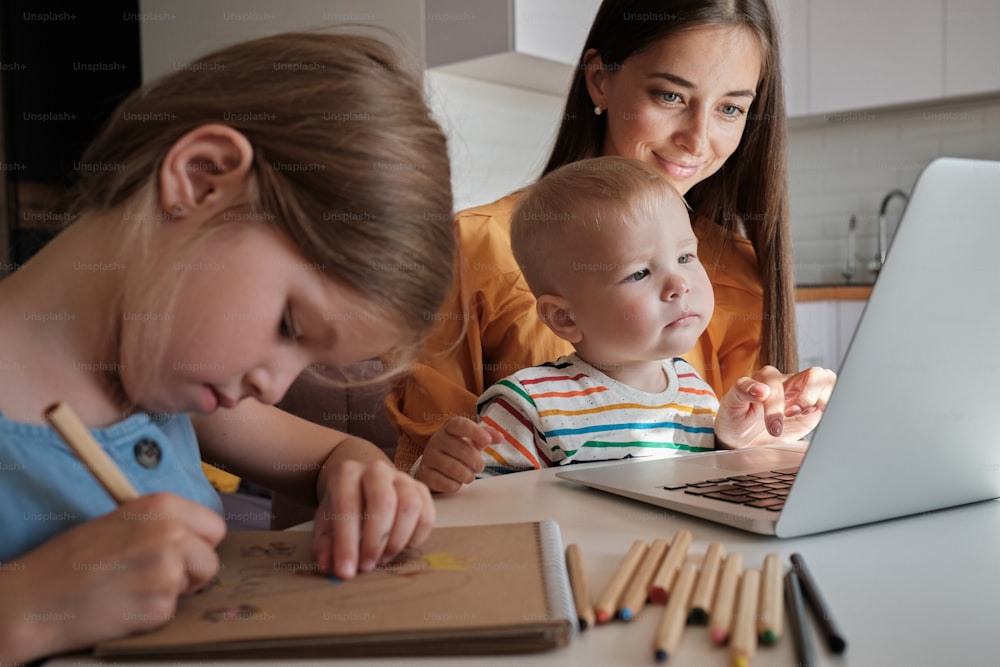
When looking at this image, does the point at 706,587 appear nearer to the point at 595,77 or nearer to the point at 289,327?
the point at 289,327

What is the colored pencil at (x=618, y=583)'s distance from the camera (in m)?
0.51

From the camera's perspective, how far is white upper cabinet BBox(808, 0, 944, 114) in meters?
3.45

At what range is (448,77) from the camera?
3.31 m

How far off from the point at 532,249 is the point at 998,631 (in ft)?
2.80

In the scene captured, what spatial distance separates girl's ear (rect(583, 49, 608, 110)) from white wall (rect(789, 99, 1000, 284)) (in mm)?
2425

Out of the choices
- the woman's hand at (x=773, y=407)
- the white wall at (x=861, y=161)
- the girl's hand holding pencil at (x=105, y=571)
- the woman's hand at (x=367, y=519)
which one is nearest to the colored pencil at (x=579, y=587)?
the woman's hand at (x=367, y=519)

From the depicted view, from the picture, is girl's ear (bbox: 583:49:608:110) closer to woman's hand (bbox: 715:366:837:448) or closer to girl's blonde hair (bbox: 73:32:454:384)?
woman's hand (bbox: 715:366:837:448)

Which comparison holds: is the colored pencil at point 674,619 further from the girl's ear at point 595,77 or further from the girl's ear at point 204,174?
the girl's ear at point 595,77

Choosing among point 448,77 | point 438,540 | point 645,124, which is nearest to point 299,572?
point 438,540

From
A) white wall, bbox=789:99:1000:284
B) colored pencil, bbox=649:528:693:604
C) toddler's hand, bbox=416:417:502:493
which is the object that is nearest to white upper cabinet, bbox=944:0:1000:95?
white wall, bbox=789:99:1000:284

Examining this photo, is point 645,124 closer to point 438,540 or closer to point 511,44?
point 438,540

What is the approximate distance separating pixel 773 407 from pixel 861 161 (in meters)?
3.16

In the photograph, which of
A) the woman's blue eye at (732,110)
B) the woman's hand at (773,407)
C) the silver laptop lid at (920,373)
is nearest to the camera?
the silver laptop lid at (920,373)

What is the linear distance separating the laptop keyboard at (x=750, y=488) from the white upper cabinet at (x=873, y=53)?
3.07 metres
